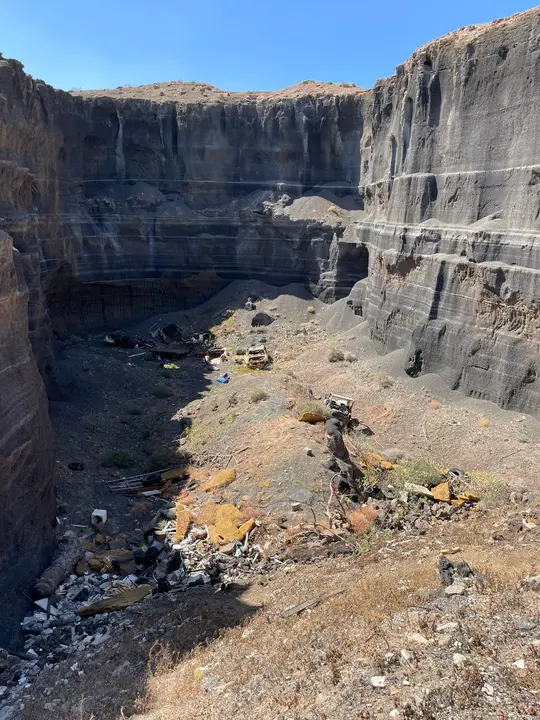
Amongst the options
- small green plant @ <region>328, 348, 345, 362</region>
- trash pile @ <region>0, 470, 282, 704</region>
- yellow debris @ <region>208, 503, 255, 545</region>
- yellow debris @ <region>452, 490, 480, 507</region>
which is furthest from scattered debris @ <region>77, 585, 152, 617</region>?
A: small green plant @ <region>328, 348, 345, 362</region>

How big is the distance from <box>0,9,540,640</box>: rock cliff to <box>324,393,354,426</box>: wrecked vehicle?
3.53 m

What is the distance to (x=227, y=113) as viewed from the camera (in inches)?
1256

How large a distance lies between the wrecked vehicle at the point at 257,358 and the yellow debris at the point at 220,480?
386 inches

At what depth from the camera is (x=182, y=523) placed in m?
13.0

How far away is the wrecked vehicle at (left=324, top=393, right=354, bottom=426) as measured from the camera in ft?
56.6

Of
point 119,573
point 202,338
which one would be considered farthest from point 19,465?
point 202,338

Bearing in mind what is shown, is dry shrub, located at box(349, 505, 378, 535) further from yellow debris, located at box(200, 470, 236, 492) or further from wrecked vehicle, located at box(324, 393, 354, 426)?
wrecked vehicle, located at box(324, 393, 354, 426)

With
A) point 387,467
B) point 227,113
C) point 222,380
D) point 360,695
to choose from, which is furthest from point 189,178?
point 360,695

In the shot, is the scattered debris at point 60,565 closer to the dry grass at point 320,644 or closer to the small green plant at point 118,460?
the dry grass at point 320,644

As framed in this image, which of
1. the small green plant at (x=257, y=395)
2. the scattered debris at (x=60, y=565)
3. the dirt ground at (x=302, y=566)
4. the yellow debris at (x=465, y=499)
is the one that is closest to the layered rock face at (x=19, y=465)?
the scattered debris at (x=60, y=565)

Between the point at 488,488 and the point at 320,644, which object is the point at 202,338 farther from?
the point at 320,644

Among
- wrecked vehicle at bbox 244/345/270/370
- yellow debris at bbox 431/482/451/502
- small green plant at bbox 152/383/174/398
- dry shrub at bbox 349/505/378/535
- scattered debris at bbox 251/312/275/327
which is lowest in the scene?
small green plant at bbox 152/383/174/398

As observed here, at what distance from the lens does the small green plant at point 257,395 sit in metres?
18.0

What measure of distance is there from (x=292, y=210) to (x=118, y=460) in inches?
785
